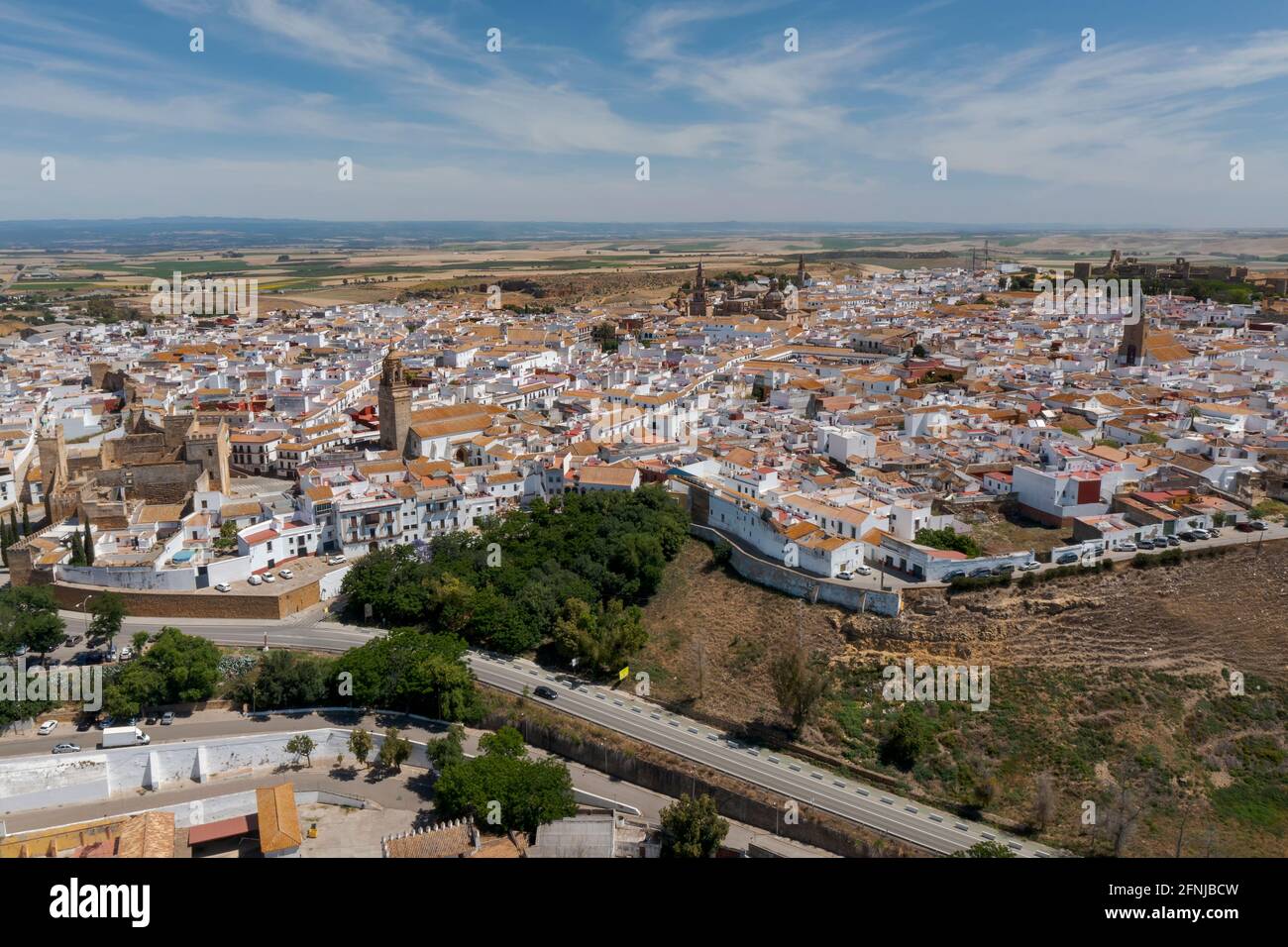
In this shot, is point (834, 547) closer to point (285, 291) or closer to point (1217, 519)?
point (1217, 519)

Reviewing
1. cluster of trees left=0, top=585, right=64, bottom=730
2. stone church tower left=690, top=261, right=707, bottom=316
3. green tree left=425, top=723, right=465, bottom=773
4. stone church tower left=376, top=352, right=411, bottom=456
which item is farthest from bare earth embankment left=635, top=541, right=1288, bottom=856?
stone church tower left=690, top=261, right=707, bottom=316

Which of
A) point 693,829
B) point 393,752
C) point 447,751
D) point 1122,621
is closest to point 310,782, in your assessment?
point 393,752

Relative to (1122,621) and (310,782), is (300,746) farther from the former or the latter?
(1122,621)

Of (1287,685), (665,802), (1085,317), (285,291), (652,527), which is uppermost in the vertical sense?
(285,291)

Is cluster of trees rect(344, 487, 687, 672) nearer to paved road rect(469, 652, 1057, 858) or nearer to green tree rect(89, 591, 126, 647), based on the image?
paved road rect(469, 652, 1057, 858)

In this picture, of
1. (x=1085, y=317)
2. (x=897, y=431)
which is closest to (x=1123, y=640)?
(x=897, y=431)

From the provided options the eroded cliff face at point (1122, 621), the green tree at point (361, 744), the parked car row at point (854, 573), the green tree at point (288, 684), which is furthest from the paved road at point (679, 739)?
the parked car row at point (854, 573)

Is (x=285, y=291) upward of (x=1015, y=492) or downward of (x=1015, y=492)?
upward
